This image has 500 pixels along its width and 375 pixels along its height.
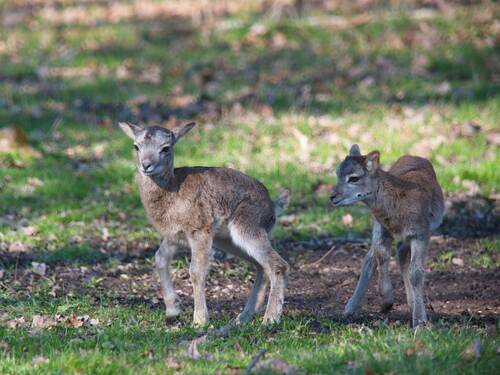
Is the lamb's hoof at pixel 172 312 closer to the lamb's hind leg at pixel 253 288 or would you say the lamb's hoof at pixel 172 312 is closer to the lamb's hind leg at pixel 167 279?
the lamb's hind leg at pixel 167 279

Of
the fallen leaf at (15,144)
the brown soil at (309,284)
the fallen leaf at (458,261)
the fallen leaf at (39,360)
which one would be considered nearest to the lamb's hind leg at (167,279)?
the brown soil at (309,284)

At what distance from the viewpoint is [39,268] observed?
1012cm

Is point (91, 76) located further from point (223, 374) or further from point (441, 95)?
point (223, 374)

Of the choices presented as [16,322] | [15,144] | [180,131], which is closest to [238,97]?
[15,144]

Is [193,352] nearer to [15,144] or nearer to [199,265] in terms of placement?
[199,265]

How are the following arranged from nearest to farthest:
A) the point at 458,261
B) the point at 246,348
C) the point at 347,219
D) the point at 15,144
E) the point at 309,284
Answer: the point at 246,348 → the point at 309,284 → the point at 458,261 → the point at 347,219 → the point at 15,144

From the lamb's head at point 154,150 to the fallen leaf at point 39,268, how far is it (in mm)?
1974

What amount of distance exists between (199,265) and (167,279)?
1.03ft

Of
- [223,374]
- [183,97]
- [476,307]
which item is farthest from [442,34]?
[223,374]

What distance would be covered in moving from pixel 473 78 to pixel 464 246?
7746mm

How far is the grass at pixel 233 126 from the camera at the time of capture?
7.14 metres

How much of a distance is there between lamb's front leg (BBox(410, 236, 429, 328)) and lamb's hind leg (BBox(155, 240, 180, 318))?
2.01m

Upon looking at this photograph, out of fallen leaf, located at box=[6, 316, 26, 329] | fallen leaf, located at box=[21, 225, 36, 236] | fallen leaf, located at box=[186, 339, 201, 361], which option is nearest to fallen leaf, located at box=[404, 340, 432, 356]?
fallen leaf, located at box=[186, 339, 201, 361]

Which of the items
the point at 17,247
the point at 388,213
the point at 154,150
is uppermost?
the point at 154,150
